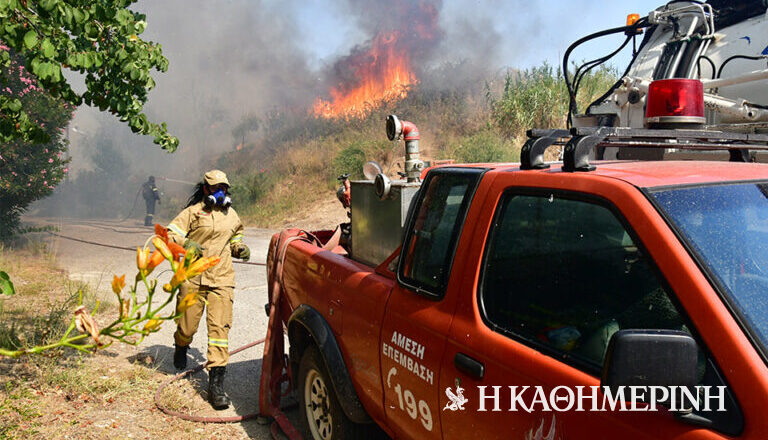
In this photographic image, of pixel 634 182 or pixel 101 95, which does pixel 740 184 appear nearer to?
pixel 634 182

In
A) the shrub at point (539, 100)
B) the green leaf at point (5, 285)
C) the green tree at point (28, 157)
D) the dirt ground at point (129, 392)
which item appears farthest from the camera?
the shrub at point (539, 100)

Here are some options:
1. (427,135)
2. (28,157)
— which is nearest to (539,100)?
(427,135)

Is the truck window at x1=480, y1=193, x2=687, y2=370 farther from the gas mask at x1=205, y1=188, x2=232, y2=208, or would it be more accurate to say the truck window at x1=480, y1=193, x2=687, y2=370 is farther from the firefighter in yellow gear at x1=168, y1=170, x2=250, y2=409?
the gas mask at x1=205, y1=188, x2=232, y2=208

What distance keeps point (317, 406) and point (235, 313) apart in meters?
3.82

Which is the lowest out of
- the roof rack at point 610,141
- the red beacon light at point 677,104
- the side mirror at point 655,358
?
the side mirror at point 655,358

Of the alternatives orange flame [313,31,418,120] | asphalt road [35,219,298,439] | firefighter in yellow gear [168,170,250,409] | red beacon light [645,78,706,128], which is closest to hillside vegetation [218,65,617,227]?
orange flame [313,31,418,120]

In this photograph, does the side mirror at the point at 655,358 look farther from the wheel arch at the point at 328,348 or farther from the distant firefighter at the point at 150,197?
the distant firefighter at the point at 150,197

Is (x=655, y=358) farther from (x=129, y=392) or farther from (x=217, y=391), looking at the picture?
(x=129, y=392)

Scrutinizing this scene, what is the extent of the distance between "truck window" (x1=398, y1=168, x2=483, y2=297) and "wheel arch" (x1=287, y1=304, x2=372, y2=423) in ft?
2.40

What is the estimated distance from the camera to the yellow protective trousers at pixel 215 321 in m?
4.49

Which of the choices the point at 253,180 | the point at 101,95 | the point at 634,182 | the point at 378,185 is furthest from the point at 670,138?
the point at 253,180

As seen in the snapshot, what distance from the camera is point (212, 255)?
15.6 ft

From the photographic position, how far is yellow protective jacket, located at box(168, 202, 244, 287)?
4695mm

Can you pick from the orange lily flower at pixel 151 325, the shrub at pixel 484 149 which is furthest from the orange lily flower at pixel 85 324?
the shrub at pixel 484 149
